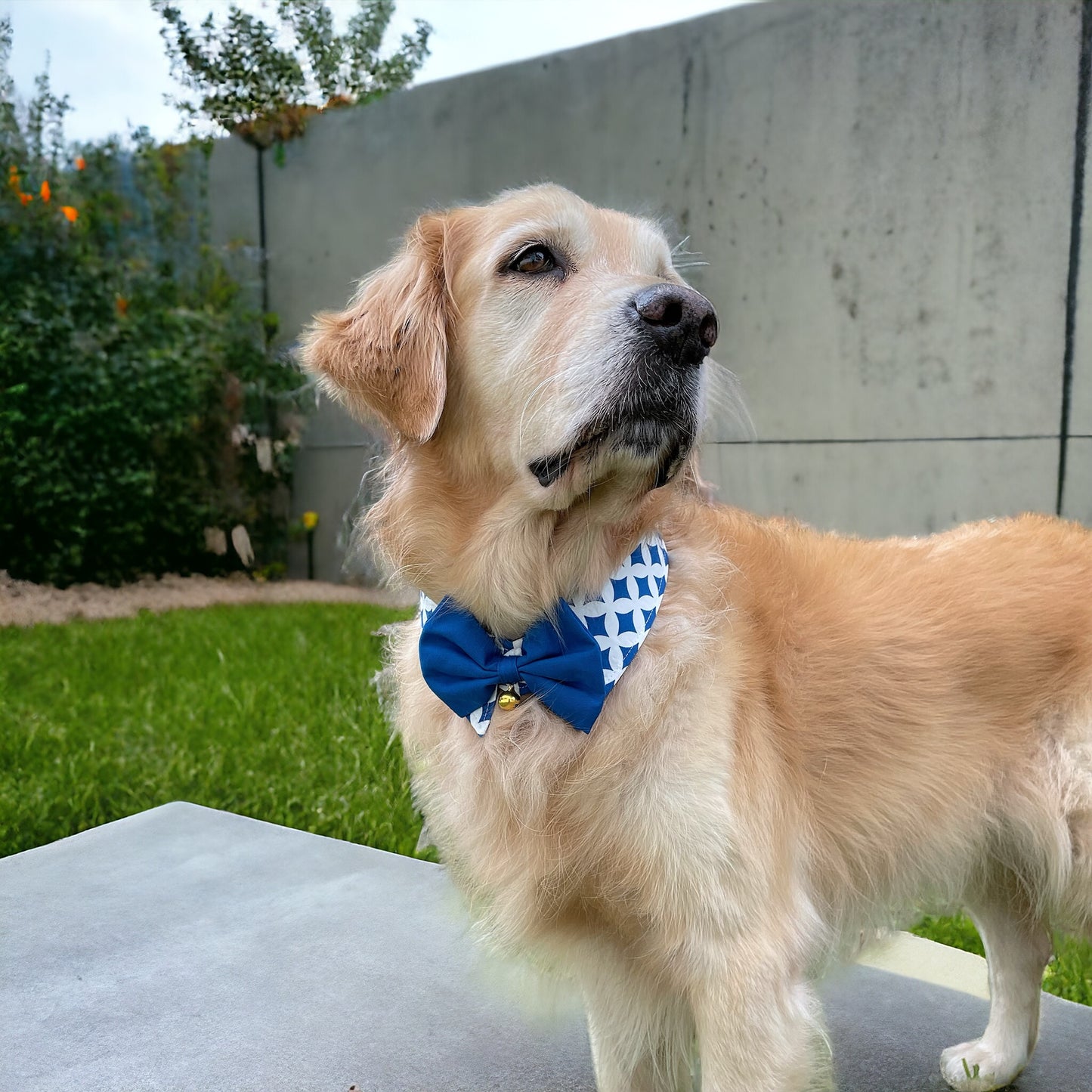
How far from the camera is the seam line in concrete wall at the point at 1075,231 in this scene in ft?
→ 14.4

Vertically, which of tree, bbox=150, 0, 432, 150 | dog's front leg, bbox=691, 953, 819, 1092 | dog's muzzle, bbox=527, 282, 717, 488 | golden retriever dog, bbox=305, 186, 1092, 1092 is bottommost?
dog's front leg, bbox=691, 953, 819, 1092

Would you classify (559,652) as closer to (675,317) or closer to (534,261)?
(675,317)

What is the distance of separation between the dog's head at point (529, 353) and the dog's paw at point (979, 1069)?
4.76ft

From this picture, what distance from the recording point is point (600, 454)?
5.60ft

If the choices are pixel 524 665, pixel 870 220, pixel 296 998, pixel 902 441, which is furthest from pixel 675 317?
pixel 870 220

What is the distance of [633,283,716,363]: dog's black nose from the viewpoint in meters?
1.66

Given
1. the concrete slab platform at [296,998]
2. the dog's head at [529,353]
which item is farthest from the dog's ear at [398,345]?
the concrete slab platform at [296,998]

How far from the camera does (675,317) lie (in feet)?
5.47

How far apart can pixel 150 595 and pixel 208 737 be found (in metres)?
3.22

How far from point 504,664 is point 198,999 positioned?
4.61 feet

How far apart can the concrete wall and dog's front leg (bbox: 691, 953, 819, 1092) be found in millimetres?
3682

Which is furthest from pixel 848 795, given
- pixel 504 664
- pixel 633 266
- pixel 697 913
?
pixel 633 266

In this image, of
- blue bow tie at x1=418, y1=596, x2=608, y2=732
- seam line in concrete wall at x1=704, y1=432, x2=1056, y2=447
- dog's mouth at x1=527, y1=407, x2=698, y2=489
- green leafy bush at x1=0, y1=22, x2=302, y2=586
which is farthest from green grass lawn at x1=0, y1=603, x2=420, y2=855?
seam line in concrete wall at x1=704, y1=432, x2=1056, y2=447

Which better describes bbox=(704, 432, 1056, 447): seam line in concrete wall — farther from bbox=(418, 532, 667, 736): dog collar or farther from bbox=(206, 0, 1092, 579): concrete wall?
bbox=(418, 532, 667, 736): dog collar
